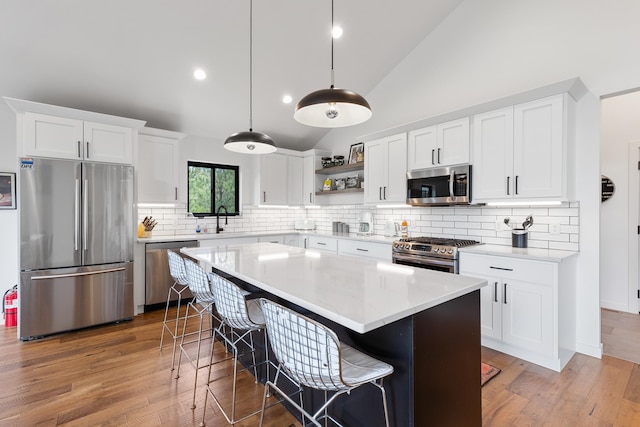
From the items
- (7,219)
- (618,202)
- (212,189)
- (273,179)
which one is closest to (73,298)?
(7,219)

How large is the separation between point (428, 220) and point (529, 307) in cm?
165

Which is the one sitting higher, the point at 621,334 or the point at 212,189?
the point at 212,189

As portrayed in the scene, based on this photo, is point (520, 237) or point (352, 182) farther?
point (352, 182)

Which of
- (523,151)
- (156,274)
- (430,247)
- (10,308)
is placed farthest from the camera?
(156,274)

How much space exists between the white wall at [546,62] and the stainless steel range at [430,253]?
1070mm

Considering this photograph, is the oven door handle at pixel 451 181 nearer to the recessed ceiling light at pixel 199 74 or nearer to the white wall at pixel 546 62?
the white wall at pixel 546 62

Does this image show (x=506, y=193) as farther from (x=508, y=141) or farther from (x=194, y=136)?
(x=194, y=136)

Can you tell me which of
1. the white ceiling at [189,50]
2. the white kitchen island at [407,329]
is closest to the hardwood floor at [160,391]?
the white kitchen island at [407,329]

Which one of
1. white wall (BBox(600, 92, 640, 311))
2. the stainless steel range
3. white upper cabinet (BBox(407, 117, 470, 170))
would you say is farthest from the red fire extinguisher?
white wall (BBox(600, 92, 640, 311))

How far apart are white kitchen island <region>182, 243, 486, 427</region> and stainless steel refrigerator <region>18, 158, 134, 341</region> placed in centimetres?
238

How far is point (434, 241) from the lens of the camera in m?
3.41

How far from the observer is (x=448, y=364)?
4.93 ft

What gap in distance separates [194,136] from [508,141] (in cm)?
420

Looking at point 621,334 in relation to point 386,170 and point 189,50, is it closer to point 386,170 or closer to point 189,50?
point 386,170
